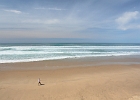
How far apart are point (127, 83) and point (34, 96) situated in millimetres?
5008

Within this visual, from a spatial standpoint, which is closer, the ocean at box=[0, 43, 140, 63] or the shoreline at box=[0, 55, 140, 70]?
the shoreline at box=[0, 55, 140, 70]

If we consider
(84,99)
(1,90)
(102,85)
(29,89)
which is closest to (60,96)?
(84,99)

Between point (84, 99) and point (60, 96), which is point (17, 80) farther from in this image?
point (84, 99)

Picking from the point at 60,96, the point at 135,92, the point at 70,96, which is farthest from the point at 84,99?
the point at 135,92

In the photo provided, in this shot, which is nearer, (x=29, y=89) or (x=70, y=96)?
(x=70, y=96)

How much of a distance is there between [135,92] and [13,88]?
5861 millimetres

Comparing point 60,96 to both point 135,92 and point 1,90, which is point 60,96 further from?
point 135,92

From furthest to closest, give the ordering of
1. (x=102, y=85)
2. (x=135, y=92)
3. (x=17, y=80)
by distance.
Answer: (x=17, y=80)
(x=102, y=85)
(x=135, y=92)

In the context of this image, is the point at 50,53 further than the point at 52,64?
Yes

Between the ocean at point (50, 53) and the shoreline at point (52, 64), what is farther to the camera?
the ocean at point (50, 53)

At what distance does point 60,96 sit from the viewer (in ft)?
17.4

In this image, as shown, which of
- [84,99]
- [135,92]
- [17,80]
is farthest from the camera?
[17,80]

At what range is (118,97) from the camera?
5.23 metres

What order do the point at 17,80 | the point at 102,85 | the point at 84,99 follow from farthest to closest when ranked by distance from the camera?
the point at 17,80, the point at 102,85, the point at 84,99
